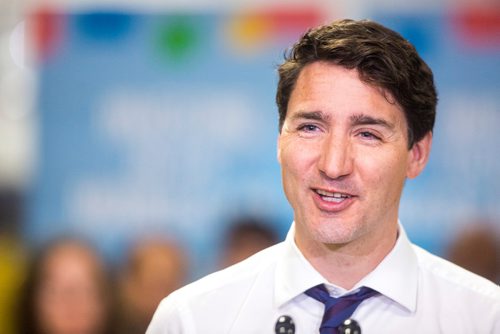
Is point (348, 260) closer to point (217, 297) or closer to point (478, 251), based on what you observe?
point (217, 297)

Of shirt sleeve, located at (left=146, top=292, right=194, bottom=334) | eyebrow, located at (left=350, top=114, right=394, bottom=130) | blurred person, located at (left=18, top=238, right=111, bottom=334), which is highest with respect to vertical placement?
eyebrow, located at (left=350, top=114, right=394, bottom=130)

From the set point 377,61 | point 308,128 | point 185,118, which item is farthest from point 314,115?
point 185,118

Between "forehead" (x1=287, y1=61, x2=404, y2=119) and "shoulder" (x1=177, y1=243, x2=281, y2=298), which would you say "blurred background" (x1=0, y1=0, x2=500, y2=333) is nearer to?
"shoulder" (x1=177, y1=243, x2=281, y2=298)

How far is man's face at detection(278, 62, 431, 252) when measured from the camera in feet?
7.47

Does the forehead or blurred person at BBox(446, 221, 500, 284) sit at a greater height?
the forehead

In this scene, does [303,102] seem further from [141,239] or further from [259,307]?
[141,239]

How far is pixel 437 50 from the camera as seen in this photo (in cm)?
414

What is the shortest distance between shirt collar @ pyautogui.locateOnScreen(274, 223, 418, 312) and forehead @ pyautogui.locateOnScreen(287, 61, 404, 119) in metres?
0.38

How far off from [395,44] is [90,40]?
2.38 metres

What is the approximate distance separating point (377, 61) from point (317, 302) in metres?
0.65

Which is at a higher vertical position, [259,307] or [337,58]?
[337,58]

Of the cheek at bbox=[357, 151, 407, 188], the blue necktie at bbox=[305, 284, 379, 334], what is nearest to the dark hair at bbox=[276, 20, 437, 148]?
the cheek at bbox=[357, 151, 407, 188]

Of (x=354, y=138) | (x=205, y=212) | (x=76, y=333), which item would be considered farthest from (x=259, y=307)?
(x=205, y=212)

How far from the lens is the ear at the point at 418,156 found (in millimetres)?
2469
